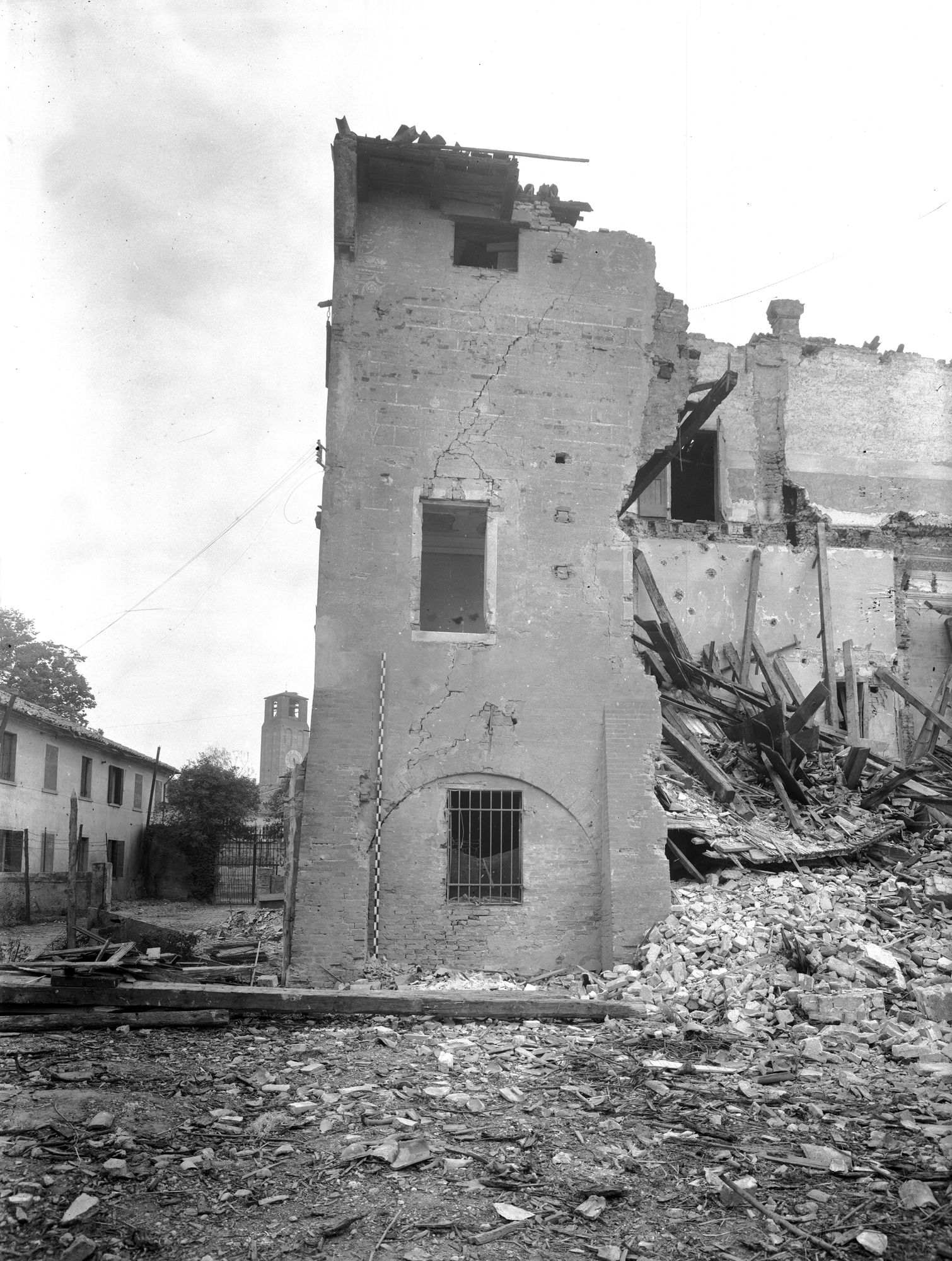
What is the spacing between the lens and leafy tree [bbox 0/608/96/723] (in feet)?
122

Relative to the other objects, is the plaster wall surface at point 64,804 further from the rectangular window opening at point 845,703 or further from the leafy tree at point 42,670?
the rectangular window opening at point 845,703

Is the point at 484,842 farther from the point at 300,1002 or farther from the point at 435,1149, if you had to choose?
the point at 435,1149

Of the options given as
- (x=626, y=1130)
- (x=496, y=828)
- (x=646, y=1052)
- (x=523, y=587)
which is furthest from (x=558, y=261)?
(x=626, y=1130)

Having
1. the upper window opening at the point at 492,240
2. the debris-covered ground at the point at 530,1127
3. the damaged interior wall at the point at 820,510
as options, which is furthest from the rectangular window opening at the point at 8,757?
the debris-covered ground at the point at 530,1127

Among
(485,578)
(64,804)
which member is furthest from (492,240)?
(64,804)

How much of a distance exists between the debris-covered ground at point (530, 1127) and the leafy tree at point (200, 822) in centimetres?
2389

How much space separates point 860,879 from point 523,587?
5102 mm

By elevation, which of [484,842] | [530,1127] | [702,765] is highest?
[702,765]

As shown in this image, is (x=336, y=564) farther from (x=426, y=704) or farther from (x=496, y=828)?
(x=496, y=828)

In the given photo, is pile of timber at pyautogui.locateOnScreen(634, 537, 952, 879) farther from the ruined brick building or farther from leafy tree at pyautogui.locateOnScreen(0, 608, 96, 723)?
leafy tree at pyautogui.locateOnScreen(0, 608, 96, 723)

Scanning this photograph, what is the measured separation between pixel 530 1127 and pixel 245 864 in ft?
85.2

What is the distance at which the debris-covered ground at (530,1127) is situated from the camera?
454 cm

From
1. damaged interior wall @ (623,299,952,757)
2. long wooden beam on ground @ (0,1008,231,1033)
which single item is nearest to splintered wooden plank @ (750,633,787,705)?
damaged interior wall @ (623,299,952,757)

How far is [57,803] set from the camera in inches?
1072
